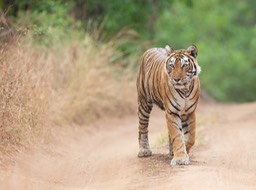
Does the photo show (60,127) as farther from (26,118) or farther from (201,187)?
(201,187)

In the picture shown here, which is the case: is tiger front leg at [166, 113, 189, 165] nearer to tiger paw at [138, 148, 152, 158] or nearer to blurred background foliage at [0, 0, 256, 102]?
tiger paw at [138, 148, 152, 158]

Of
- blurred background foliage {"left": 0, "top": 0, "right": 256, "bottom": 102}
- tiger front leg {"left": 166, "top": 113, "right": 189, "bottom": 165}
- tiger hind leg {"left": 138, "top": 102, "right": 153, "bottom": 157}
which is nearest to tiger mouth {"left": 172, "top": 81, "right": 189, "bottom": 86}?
tiger front leg {"left": 166, "top": 113, "right": 189, "bottom": 165}

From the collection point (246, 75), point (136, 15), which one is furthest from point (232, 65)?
point (136, 15)

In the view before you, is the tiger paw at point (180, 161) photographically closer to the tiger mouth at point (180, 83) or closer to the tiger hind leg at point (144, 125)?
the tiger mouth at point (180, 83)

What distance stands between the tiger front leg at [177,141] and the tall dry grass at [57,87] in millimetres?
2104

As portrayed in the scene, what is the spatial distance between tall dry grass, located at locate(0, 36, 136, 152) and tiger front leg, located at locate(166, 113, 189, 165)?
2.10m

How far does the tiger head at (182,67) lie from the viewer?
952 centimetres

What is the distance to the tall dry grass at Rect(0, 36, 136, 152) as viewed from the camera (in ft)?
34.6

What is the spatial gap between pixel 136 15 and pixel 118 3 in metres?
0.77

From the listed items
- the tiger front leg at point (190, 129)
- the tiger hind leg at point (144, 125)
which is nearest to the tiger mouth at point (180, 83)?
the tiger front leg at point (190, 129)

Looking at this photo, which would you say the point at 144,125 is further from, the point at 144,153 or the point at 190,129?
the point at 190,129

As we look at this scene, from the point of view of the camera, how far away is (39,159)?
1054cm

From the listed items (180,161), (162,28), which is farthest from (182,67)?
(162,28)

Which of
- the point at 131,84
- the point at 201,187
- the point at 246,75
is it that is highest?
the point at 246,75
